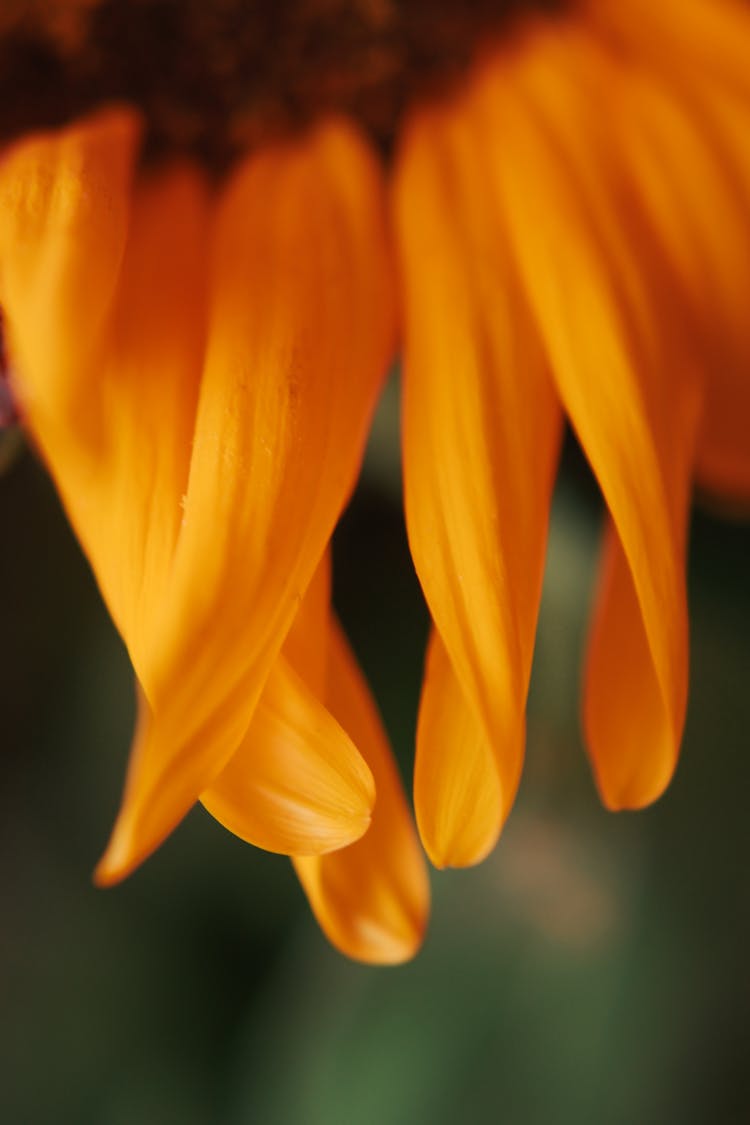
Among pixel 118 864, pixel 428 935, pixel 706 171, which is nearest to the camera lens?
pixel 118 864

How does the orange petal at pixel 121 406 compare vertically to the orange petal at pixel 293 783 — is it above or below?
above

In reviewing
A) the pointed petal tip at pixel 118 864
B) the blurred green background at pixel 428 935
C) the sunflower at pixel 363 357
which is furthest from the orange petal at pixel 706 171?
the pointed petal tip at pixel 118 864

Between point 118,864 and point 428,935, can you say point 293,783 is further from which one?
point 428,935

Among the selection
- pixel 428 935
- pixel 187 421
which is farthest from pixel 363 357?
pixel 428 935

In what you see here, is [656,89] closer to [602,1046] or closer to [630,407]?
[630,407]

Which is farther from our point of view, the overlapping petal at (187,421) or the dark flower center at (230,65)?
the dark flower center at (230,65)

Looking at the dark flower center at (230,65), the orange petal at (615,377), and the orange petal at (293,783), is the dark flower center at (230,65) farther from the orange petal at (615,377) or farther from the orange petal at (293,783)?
the orange petal at (293,783)

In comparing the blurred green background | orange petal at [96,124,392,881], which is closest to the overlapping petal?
orange petal at [96,124,392,881]
